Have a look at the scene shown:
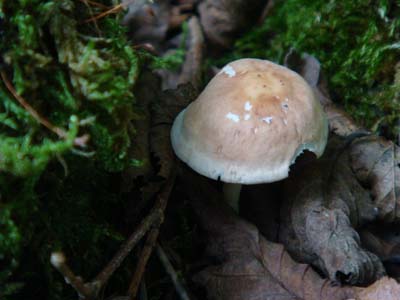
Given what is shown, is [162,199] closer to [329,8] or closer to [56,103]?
[56,103]

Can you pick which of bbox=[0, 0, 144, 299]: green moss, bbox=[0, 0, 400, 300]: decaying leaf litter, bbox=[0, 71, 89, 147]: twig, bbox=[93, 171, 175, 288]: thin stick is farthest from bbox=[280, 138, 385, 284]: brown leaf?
bbox=[0, 71, 89, 147]: twig

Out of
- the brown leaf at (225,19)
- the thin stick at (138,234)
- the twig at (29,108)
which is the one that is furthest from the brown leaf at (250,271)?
the brown leaf at (225,19)

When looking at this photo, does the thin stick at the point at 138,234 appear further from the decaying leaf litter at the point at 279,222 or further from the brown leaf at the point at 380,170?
the brown leaf at the point at 380,170

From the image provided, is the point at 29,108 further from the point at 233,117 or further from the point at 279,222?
the point at 279,222

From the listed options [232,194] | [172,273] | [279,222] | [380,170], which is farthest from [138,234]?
[380,170]

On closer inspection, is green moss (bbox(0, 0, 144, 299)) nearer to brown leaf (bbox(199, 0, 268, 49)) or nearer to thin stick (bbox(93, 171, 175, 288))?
thin stick (bbox(93, 171, 175, 288))


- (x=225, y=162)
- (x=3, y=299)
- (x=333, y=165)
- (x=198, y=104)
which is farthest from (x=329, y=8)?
(x=3, y=299)
